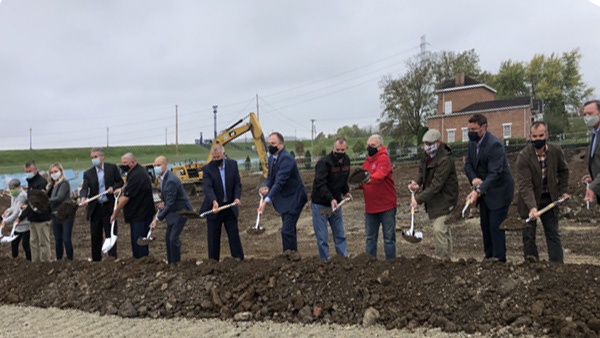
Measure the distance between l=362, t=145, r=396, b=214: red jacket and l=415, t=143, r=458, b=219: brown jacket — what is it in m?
0.46

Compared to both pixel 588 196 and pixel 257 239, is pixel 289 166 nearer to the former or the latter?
pixel 588 196

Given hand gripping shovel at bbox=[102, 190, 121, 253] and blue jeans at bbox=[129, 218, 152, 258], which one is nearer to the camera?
blue jeans at bbox=[129, 218, 152, 258]

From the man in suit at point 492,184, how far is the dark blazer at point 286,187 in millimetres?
2007

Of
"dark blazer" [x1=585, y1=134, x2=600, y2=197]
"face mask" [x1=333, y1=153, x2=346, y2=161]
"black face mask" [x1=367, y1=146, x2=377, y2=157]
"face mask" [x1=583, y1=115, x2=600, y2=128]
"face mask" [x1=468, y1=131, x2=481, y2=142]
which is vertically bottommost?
"dark blazer" [x1=585, y1=134, x2=600, y2=197]

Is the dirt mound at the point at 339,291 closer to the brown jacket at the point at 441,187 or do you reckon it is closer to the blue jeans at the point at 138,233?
the brown jacket at the point at 441,187

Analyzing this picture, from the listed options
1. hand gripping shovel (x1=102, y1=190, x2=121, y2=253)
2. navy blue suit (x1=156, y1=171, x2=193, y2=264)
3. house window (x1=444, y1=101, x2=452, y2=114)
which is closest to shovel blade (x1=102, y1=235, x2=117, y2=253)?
hand gripping shovel (x1=102, y1=190, x2=121, y2=253)

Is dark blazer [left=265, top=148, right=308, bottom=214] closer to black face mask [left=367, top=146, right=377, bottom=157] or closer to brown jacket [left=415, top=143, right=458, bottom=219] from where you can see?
black face mask [left=367, top=146, right=377, bottom=157]

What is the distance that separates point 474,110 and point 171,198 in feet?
136

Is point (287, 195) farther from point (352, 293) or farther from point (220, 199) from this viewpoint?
point (352, 293)

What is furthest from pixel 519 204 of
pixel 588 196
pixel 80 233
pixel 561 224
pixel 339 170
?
pixel 80 233

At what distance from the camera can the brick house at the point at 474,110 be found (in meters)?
41.6

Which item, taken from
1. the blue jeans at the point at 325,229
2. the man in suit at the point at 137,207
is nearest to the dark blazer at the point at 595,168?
the blue jeans at the point at 325,229

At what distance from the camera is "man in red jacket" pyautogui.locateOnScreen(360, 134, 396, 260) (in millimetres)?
5824

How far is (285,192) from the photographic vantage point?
20.0ft
